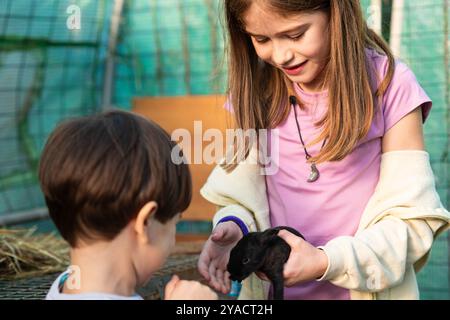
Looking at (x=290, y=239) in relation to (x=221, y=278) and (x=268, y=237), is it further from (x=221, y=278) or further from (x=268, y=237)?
(x=221, y=278)

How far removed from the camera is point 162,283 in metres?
1.79

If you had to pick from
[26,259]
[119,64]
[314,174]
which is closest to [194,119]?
[119,64]

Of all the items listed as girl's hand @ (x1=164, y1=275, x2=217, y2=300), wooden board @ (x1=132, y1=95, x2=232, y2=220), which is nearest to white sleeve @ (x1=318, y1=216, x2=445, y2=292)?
girl's hand @ (x1=164, y1=275, x2=217, y2=300)

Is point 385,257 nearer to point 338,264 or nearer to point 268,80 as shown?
point 338,264

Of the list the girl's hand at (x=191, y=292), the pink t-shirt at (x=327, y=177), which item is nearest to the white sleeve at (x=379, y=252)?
the pink t-shirt at (x=327, y=177)

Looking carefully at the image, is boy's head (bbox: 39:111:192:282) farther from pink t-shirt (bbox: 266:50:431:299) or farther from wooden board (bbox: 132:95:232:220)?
wooden board (bbox: 132:95:232:220)

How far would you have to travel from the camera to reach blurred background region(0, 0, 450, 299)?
2529 mm

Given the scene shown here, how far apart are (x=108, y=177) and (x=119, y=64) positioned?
6.69 feet

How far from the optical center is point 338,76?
1440 mm

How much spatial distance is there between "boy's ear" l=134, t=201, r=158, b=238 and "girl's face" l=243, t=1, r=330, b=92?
0.41 meters

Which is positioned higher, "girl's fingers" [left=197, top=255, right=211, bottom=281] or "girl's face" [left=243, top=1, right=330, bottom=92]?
"girl's face" [left=243, top=1, right=330, bottom=92]
